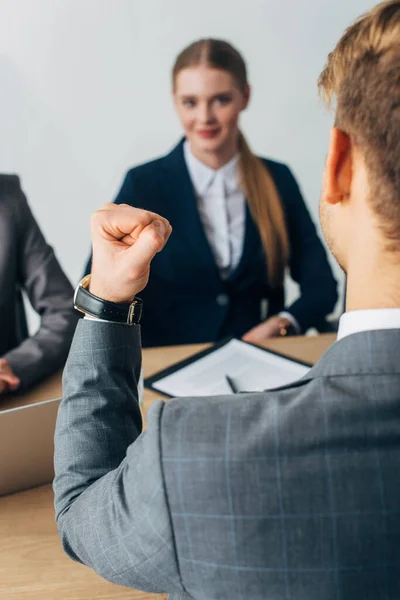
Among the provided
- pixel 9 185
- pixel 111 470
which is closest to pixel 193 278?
pixel 9 185

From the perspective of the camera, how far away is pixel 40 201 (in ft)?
9.24

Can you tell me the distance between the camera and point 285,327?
195 cm

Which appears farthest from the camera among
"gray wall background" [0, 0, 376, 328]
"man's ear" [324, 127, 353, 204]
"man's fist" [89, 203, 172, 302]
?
"gray wall background" [0, 0, 376, 328]

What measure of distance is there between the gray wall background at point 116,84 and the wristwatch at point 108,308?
1935mm

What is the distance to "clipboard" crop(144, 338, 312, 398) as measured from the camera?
1317 millimetres

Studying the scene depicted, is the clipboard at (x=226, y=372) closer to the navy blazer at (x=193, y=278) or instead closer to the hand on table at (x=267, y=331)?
the hand on table at (x=267, y=331)

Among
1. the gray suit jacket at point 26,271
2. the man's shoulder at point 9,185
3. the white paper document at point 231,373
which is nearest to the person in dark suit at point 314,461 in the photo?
the white paper document at point 231,373

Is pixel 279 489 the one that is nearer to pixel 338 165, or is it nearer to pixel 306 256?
pixel 338 165

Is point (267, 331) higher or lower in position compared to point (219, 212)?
lower

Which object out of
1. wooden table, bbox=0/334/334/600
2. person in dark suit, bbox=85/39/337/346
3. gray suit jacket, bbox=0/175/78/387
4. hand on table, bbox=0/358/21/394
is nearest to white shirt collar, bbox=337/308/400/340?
wooden table, bbox=0/334/334/600

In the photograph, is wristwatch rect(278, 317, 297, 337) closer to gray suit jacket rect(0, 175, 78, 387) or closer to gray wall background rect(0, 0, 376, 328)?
gray suit jacket rect(0, 175, 78, 387)

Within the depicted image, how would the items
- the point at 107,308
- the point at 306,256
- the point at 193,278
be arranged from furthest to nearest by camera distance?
the point at 306,256, the point at 193,278, the point at 107,308

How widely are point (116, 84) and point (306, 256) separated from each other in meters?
1.16

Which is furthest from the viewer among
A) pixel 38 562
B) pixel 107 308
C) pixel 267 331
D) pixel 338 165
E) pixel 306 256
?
pixel 306 256
